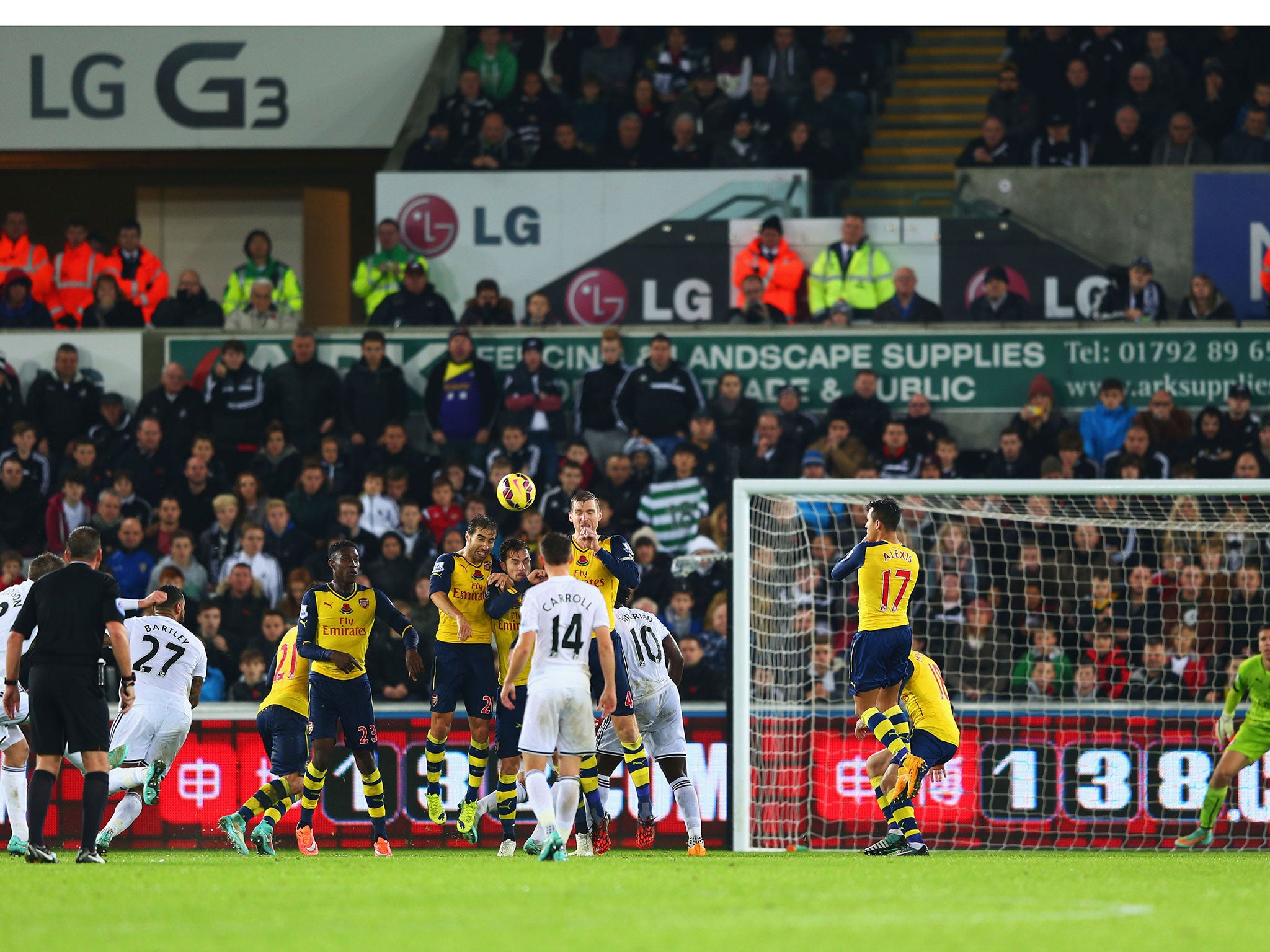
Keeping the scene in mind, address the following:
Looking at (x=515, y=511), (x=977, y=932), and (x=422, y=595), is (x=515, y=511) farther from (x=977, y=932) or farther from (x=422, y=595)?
(x=977, y=932)

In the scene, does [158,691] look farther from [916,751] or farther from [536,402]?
[536,402]

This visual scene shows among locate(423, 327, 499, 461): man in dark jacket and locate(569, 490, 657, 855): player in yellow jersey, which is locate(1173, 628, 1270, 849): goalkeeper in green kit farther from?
locate(423, 327, 499, 461): man in dark jacket

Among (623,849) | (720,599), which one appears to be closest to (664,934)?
(623,849)

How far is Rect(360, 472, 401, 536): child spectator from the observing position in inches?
656

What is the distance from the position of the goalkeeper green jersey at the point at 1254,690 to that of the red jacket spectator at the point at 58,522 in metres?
10.0

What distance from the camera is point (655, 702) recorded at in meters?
12.2

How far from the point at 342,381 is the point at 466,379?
1228 millimetres

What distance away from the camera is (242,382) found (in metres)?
18.0

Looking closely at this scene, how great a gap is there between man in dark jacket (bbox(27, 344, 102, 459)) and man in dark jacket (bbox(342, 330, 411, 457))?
100 inches

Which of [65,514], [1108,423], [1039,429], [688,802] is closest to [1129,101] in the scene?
[1108,423]

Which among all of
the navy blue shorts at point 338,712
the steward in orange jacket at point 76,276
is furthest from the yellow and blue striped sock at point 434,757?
the steward in orange jacket at point 76,276

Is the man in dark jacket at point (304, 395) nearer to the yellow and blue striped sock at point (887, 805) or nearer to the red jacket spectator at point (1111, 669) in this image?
the red jacket spectator at point (1111, 669)

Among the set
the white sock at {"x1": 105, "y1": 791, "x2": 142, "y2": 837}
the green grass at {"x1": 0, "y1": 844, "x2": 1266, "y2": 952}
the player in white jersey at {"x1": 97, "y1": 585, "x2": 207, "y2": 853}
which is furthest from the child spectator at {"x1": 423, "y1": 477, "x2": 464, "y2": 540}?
the green grass at {"x1": 0, "y1": 844, "x2": 1266, "y2": 952}

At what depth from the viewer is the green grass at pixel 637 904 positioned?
7.01 meters
